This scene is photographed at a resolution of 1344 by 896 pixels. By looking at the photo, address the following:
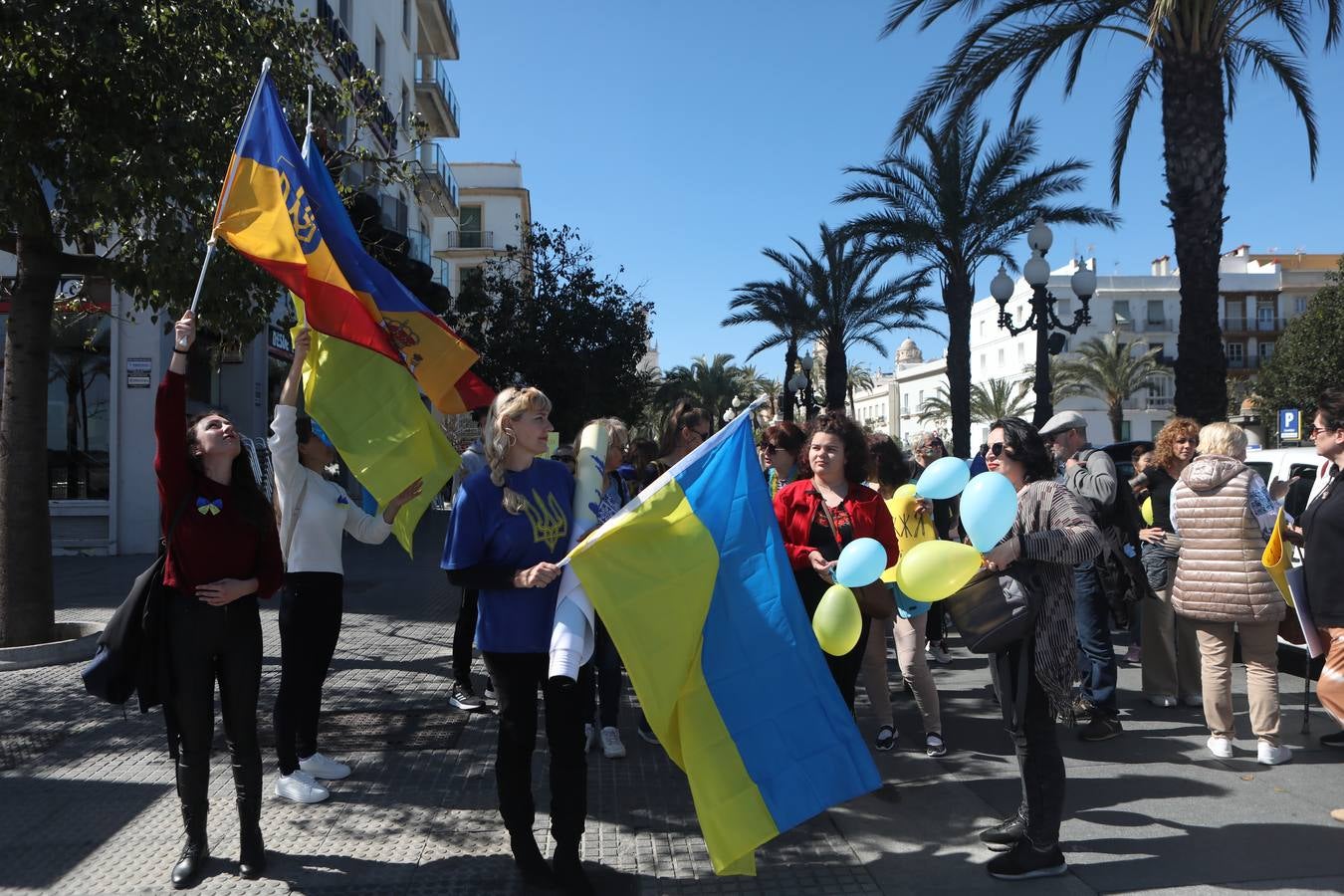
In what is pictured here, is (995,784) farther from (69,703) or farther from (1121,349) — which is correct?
(1121,349)

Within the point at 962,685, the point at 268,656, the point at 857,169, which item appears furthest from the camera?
the point at 857,169

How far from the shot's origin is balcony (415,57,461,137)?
32.8 metres

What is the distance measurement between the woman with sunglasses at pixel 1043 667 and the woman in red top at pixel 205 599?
9.44 feet

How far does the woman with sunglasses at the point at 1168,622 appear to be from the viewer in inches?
260

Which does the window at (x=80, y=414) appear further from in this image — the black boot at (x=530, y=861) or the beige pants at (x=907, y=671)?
the black boot at (x=530, y=861)

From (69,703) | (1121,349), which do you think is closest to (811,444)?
(69,703)

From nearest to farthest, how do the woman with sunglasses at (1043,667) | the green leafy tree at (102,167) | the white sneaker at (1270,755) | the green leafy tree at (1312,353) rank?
the woman with sunglasses at (1043,667), the white sneaker at (1270,755), the green leafy tree at (102,167), the green leafy tree at (1312,353)

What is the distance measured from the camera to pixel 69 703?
6.61 metres

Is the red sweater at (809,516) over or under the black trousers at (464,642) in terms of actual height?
over

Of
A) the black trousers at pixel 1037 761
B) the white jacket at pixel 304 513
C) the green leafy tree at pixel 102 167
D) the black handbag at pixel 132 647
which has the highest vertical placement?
the green leafy tree at pixel 102 167

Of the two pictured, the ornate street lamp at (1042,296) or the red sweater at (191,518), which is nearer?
the red sweater at (191,518)

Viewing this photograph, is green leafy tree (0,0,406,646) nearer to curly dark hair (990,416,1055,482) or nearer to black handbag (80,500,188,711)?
black handbag (80,500,188,711)

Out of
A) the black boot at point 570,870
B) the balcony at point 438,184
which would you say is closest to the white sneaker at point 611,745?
the black boot at point 570,870

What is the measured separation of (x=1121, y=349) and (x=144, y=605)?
58.3 meters
